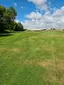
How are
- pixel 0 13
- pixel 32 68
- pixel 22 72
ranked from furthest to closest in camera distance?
pixel 0 13
pixel 32 68
pixel 22 72

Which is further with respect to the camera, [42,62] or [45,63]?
[42,62]

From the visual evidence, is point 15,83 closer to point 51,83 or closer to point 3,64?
point 51,83

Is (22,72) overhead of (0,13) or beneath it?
beneath

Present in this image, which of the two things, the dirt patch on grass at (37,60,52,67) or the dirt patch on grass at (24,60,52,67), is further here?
the dirt patch on grass at (24,60,52,67)

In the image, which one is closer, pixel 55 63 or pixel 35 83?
pixel 35 83

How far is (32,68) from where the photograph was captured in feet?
30.6

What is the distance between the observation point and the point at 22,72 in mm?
8625

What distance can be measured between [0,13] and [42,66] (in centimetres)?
4974

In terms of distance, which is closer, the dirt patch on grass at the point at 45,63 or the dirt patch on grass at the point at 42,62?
the dirt patch on grass at the point at 45,63

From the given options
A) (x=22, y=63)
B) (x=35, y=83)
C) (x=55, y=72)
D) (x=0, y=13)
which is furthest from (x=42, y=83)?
(x=0, y=13)

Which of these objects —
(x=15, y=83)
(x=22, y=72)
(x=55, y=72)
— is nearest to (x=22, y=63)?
(x=22, y=72)

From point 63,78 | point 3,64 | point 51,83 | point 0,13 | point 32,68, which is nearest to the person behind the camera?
point 51,83

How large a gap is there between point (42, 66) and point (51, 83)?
102 inches

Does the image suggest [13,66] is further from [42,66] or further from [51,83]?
[51,83]
